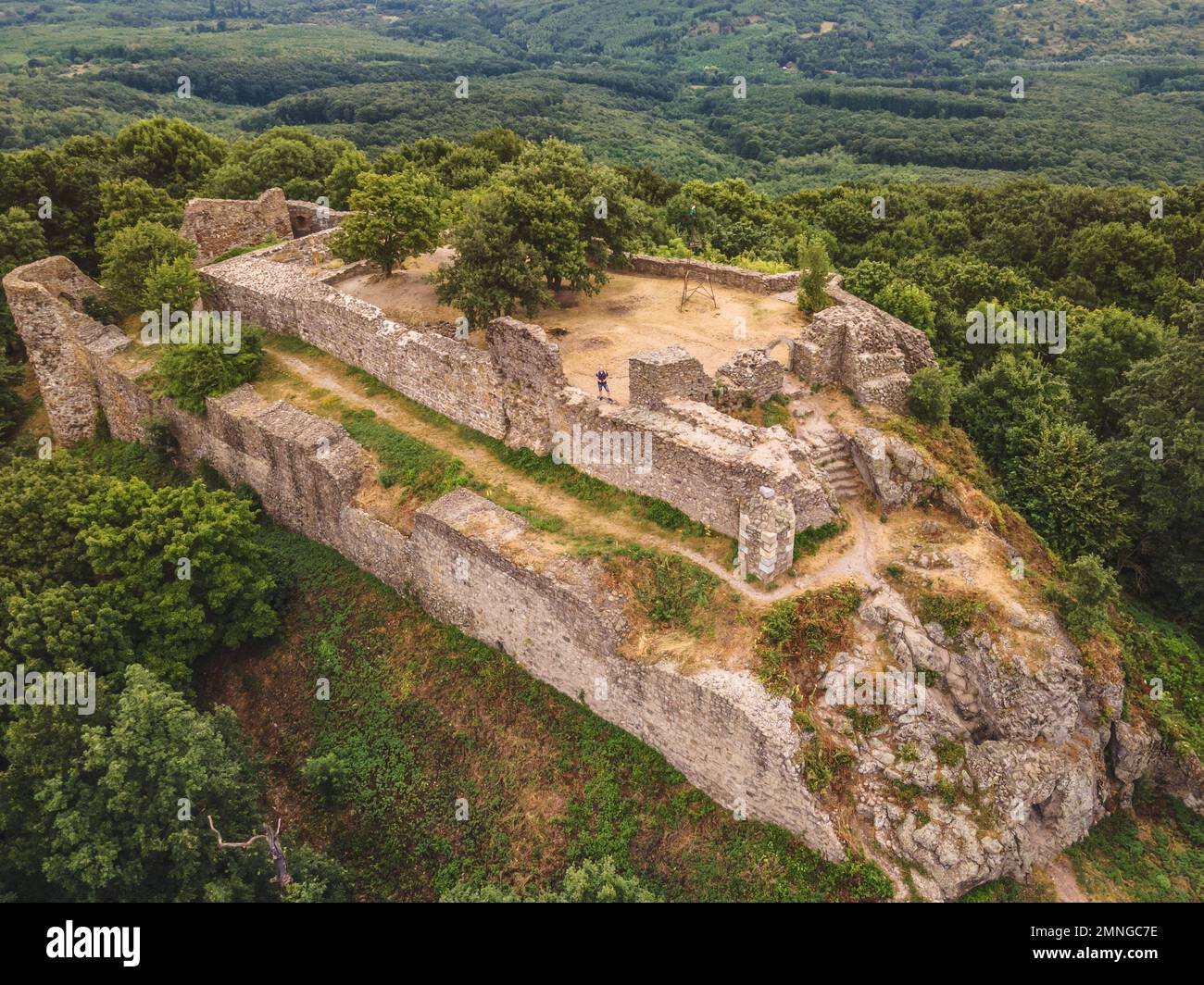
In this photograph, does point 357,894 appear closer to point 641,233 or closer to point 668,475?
point 668,475

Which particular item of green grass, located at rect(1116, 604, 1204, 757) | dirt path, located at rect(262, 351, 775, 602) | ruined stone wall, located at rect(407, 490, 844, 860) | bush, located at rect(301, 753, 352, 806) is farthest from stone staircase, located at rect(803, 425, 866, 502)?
bush, located at rect(301, 753, 352, 806)

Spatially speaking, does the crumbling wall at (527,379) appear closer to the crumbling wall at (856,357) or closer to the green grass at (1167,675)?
the crumbling wall at (856,357)

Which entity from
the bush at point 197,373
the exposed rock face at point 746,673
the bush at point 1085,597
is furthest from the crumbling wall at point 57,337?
the bush at point 1085,597

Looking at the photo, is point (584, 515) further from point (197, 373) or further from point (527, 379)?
point (197, 373)

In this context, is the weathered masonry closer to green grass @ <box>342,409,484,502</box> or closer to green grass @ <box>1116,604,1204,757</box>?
green grass @ <box>342,409,484,502</box>

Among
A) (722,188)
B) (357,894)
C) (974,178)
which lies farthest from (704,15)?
(357,894)

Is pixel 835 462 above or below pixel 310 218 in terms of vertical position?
below

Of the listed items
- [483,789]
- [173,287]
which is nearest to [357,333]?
[173,287]
